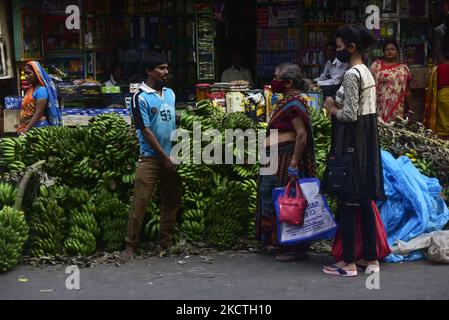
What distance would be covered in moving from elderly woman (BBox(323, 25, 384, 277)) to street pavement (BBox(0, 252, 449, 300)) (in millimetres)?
407

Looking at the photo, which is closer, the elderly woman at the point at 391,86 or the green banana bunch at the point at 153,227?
the green banana bunch at the point at 153,227

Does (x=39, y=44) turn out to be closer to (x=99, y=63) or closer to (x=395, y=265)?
(x=99, y=63)

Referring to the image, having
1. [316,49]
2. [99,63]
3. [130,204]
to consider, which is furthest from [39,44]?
[130,204]

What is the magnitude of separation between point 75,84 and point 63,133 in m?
3.51

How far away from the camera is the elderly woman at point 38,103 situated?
833cm

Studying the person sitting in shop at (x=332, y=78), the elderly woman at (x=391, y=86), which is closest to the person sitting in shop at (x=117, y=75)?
the person sitting in shop at (x=332, y=78)

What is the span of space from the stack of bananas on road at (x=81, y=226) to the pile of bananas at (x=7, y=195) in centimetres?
50

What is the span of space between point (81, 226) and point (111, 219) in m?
0.29

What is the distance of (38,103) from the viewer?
8328mm

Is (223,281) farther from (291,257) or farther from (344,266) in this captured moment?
(344,266)

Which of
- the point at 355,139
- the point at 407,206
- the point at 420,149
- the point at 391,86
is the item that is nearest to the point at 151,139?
the point at 355,139

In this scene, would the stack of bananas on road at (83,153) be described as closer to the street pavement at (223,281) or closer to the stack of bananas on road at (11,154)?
the stack of bananas on road at (11,154)

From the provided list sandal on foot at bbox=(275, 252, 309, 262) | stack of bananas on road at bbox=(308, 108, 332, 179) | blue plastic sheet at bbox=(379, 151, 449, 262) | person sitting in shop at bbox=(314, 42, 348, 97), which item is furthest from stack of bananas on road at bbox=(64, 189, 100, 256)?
person sitting in shop at bbox=(314, 42, 348, 97)

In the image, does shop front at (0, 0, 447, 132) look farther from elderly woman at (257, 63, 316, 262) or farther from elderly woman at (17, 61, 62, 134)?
elderly woman at (257, 63, 316, 262)
